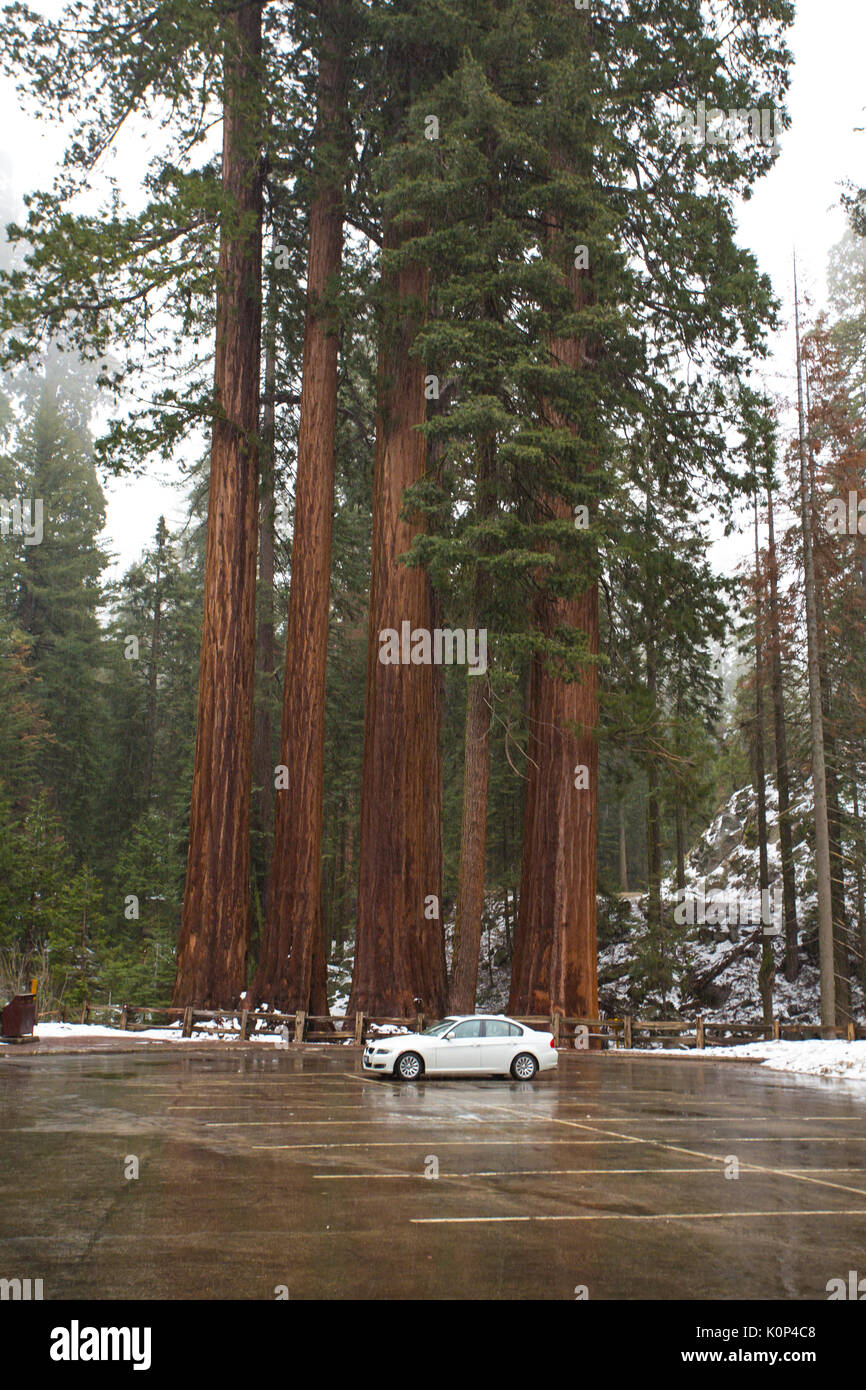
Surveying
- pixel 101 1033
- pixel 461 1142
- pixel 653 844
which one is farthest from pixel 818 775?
pixel 461 1142

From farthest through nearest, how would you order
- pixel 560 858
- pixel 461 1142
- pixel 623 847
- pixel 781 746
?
pixel 623 847 < pixel 781 746 < pixel 560 858 < pixel 461 1142

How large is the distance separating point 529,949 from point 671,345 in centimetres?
1403

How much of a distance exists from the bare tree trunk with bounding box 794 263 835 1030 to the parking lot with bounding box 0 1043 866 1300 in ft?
41.6

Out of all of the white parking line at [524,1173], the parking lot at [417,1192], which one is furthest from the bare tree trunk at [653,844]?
the white parking line at [524,1173]

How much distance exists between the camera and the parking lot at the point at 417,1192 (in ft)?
20.3

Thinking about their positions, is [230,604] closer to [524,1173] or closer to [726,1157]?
[726,1157]

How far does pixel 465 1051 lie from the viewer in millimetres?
18484

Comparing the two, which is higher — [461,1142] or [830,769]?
[830,769]

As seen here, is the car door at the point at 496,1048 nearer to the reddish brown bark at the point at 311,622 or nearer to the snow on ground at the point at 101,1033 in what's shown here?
the reddish brown bark at the point at 311,622

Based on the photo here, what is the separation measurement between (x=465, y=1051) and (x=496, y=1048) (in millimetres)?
523

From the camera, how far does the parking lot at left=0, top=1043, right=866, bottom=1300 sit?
20.3 feet

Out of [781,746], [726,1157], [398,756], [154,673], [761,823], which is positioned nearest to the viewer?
[726,1157]

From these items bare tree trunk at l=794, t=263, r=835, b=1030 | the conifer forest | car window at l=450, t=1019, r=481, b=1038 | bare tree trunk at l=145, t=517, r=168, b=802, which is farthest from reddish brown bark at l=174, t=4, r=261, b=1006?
bare tree trunk at l=145, t=517, r=168, b=802
